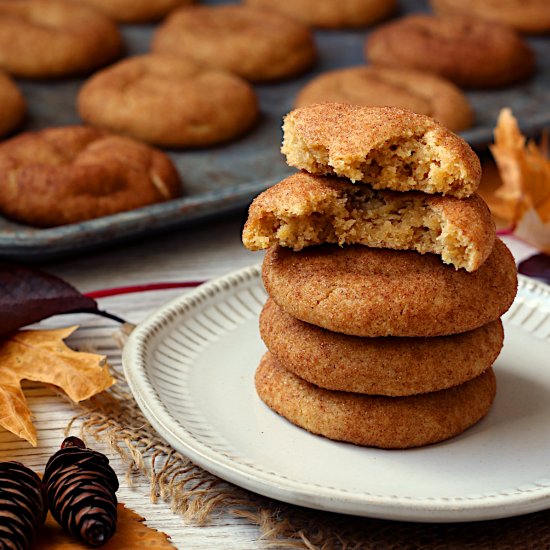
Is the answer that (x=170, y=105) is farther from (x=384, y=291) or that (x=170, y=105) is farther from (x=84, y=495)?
(x=84, y=495)

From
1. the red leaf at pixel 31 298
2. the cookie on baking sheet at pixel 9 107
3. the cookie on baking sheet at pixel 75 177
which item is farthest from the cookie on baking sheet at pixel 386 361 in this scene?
the cookie on baking sheet at pixel 9 107

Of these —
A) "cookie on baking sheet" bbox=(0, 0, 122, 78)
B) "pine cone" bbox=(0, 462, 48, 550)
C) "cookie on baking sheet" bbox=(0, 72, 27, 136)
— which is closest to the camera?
"pine cone" bbox=(0, 462, 48, 550)

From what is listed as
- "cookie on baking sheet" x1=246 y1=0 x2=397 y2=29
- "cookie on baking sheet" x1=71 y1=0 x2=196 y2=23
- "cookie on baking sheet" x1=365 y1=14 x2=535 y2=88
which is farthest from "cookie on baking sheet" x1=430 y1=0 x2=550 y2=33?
"cookie on baking sheet" x1=71 y1=0 x2=196 y2=23

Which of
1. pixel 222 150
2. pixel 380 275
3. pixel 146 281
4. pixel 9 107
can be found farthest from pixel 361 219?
pixel 9 107

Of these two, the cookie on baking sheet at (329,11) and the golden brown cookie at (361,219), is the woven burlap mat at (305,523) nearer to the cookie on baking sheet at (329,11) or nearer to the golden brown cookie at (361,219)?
the golden brown cookie at (361,219)

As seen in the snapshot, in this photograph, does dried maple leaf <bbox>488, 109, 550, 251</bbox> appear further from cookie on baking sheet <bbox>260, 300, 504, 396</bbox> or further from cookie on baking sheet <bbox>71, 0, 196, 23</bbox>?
cookie on baking sheet <bbox>71, 0, 196, 23</bbox>

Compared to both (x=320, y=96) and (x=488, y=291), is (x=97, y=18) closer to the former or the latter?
(x=320, y=96)

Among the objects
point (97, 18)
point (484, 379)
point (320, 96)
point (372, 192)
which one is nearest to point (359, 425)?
point (484, 379)

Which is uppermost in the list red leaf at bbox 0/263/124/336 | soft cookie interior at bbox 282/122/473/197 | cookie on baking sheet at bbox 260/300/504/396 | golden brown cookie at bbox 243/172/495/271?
soft cookie interior at bbox 282/122/473/197
